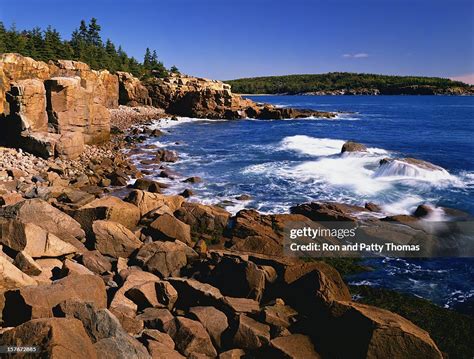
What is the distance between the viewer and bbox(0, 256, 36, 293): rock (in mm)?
8211

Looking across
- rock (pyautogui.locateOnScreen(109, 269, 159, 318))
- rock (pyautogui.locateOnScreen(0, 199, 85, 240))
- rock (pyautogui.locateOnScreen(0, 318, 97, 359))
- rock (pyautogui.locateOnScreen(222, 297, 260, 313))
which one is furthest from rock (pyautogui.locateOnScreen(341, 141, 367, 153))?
rock (pyautogui.locateOnScreen(0, 318, 97, 359))

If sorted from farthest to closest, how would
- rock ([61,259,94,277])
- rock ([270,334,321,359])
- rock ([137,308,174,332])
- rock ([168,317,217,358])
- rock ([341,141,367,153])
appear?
1. rock ([341,141,367,153])
2. rock ([61,259,94,277])
3. rock ([137,308,174,332])
4. rock ([168,317,217,358])
5. rock ([270,334,321,359])

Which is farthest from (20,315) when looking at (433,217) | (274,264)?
(433,217)

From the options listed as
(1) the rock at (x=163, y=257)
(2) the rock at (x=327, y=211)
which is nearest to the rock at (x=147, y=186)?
(2) the rock at (x=327, y=211)

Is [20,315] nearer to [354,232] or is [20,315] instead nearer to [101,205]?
[101,205]

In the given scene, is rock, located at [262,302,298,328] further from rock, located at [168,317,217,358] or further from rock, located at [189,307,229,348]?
rock, located at [168,317,217,358]

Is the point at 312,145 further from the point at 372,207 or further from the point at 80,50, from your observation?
the point at 80,50

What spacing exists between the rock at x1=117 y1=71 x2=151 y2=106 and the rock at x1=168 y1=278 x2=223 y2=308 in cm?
6430

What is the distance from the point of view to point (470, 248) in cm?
1493

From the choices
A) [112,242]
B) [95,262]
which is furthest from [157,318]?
[112,242]

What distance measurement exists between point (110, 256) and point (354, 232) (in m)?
9.51

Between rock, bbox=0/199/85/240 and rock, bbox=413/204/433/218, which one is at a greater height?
rock, bbox=0/199/85/240

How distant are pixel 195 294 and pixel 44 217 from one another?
6.07 meters

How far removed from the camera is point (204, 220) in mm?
16266
